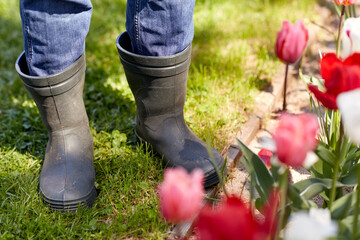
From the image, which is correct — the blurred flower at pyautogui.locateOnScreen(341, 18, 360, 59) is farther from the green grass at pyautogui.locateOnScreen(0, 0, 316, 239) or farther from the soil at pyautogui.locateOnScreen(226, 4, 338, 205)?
the green grass at pyautogui.locateOnScreen(0, 0, 316, 239)

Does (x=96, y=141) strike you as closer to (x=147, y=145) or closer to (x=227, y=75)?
(x=147, y=145)

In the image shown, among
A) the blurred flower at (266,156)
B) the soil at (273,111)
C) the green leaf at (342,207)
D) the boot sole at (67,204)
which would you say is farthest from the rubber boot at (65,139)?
the green leaf at (342,207)

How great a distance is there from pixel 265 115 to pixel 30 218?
111 centimetres

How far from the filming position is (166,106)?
147cm

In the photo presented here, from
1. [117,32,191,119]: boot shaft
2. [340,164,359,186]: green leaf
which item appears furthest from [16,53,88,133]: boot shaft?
[340,164,359,186]: green leaf

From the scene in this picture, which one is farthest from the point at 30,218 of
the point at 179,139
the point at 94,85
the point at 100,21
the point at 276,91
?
the point at 100,21

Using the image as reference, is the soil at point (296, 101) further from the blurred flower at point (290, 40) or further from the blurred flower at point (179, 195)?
the blurred flower at point (179, 195)

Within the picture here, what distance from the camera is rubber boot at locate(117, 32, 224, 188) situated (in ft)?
4.52

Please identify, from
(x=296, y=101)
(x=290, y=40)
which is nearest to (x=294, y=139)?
(x=290, y=40)

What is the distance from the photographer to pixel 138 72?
140cm

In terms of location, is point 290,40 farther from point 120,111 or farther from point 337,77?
point 120,111

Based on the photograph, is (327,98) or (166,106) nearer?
(327,98)

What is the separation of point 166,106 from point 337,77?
720mm

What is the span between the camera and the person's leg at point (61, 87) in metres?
1.24
